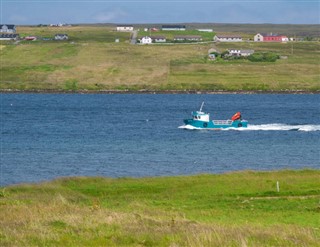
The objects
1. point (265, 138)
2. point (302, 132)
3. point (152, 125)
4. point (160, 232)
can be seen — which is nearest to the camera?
point (160, 232)

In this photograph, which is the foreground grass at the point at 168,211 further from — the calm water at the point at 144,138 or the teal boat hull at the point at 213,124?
the teal boat hull at the point at 213,124

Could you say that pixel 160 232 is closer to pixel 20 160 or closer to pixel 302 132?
pixel 20 160

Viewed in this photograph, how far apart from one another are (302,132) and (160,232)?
6754cm

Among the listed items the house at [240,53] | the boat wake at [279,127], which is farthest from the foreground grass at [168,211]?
the house at [240,53]

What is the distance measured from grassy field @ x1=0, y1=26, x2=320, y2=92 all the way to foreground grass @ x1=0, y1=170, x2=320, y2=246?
116926 mm

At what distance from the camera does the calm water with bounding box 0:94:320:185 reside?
51.8 m

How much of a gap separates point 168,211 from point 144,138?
49450 millimetres

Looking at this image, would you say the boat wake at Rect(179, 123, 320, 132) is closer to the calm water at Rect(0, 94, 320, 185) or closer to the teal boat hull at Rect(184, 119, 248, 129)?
the calm water at Rect(0, 94, 320, 185)

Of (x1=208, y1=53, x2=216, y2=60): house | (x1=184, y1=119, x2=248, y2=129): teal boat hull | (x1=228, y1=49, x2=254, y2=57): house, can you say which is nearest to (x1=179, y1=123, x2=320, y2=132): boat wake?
(x1=184, y1=119, x2=248, y2=129): teal boat hull

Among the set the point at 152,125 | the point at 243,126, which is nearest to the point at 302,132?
the point at 243,126

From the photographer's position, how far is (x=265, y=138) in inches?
3007

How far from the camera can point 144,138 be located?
75438mm

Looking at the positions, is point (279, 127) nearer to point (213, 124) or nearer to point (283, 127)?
point (283, 127)

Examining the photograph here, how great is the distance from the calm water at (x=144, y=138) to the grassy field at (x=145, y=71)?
43.8 feet
